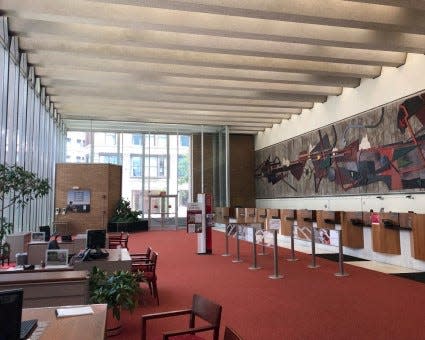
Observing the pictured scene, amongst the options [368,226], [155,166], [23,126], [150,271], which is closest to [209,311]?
[150,271]

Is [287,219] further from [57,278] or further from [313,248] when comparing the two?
[57,278]

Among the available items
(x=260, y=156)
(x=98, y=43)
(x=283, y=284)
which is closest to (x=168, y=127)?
(x=260, y=156)

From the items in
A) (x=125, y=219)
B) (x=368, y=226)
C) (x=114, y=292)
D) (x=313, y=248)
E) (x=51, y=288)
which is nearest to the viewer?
(x=51, y=288)

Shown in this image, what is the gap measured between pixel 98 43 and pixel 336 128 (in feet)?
23.4

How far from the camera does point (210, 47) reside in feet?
26.7

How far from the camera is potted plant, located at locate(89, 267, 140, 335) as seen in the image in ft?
12.4

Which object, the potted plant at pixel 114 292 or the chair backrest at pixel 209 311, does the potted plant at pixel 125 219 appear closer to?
the potted plant at pixel 114 292

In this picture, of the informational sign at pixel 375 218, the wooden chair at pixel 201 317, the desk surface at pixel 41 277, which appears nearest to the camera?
the wooden chair at pixel 201 317

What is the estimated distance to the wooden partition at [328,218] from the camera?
9913 mm

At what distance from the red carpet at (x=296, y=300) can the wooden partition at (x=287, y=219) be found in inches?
145

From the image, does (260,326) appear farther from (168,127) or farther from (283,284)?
(168,127)

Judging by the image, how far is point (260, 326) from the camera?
13.8ft

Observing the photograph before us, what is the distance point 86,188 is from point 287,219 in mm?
9061

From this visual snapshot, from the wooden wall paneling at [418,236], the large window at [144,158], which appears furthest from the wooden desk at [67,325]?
the large window at [144,158]
